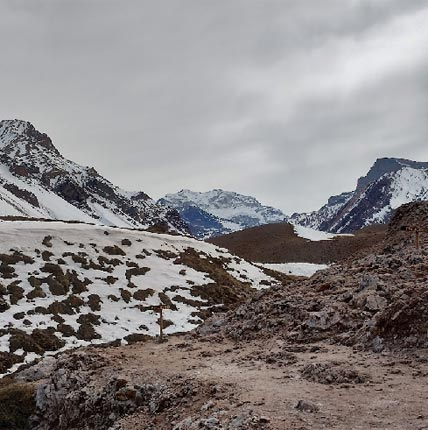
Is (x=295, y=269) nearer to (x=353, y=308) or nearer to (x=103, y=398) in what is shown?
(x=353, y=308)

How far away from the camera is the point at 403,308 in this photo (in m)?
15.6

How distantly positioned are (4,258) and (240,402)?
30.1 metres

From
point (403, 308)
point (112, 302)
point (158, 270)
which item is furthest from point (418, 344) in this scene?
point (158, 270)

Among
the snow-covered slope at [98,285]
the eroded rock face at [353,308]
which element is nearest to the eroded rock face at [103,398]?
the eroded rock face at [353,308]

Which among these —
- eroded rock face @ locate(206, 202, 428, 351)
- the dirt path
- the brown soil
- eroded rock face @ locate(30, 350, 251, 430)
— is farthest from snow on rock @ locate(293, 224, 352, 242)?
eroded rock face @ locate(30, 350, 251, 430)

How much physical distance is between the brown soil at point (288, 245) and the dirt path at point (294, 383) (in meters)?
82.9

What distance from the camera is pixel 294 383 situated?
13.3m

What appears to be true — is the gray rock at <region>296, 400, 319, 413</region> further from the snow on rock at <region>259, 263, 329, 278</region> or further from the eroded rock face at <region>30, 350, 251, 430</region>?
the snow on rock at <region>259, 263, 329, 278</region>

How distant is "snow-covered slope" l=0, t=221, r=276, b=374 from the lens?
29.0 meters

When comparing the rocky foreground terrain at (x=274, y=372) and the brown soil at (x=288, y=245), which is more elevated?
the brown soil at (x=288, y=245)

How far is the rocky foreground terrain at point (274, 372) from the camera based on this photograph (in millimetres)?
11188

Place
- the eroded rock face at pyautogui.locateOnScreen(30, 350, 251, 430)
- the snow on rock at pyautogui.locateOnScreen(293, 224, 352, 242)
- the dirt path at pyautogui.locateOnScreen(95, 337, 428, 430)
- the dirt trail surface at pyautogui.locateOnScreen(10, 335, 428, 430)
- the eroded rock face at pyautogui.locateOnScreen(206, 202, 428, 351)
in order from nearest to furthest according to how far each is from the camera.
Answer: the dirt path at pyautogui.locateOnScreen(95, 337, 428, 430), the dirt trail surface at pyautogui.locateOnScreen(10, 335, 428, 430), the eroded rock face at pyautogui.locateOnScreen(30, 350, 251, 430), the eroded rock face at pyautogui.locateOnScreen(206, 202, 428, 351), the snow on rock at pyautogui.locateOnScreen(293, 224, 352, 242)

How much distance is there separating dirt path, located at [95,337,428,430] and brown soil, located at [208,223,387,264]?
82909 mm

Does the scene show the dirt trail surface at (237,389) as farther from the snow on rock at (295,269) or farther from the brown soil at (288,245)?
the brown soil at (288,245)
